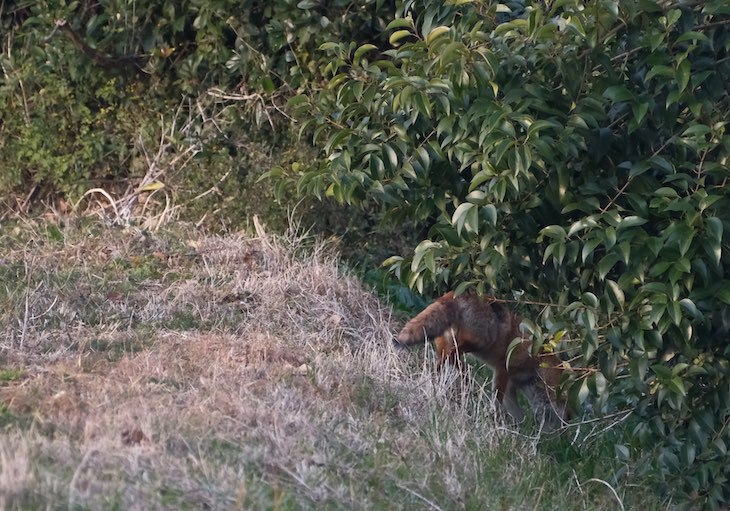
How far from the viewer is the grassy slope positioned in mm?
4555

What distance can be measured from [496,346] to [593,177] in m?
1.92

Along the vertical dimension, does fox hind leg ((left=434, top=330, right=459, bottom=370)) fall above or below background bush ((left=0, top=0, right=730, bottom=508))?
below

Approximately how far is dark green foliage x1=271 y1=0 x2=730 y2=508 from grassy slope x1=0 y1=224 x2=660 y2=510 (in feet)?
2.35

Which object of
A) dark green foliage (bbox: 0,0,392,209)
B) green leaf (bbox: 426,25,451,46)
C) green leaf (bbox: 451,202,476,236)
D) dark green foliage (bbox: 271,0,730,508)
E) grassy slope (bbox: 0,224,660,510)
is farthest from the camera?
dark green foliage (bbox: 0,0,392,209)

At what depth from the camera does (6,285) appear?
24.7 ft

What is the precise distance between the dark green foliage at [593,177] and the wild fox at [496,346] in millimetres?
918

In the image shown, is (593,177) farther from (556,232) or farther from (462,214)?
(462,214)

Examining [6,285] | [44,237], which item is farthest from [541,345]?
[44,237]

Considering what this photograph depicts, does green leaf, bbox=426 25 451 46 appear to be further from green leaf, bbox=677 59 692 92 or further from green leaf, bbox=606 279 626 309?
green leaf, bbox=606 279 626 309

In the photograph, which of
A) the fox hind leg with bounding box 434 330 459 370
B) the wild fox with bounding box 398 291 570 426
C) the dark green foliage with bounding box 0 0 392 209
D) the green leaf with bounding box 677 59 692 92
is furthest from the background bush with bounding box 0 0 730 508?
the dark green foliage with bounding box 0 0 392 209

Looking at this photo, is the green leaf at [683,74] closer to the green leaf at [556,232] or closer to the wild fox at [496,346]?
the green leaf at [556,232]

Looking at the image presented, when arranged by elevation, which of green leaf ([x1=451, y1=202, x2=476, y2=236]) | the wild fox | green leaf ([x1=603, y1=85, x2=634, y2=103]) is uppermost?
green leaf ([x1=603, y1=85, x2=634, y2=103])

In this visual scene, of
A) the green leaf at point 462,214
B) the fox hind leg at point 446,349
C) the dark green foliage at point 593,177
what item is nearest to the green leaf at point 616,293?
the dark green foliage at point 593,177

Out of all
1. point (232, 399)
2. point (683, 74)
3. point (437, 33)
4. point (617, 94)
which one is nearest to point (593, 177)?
point (617, 94)
